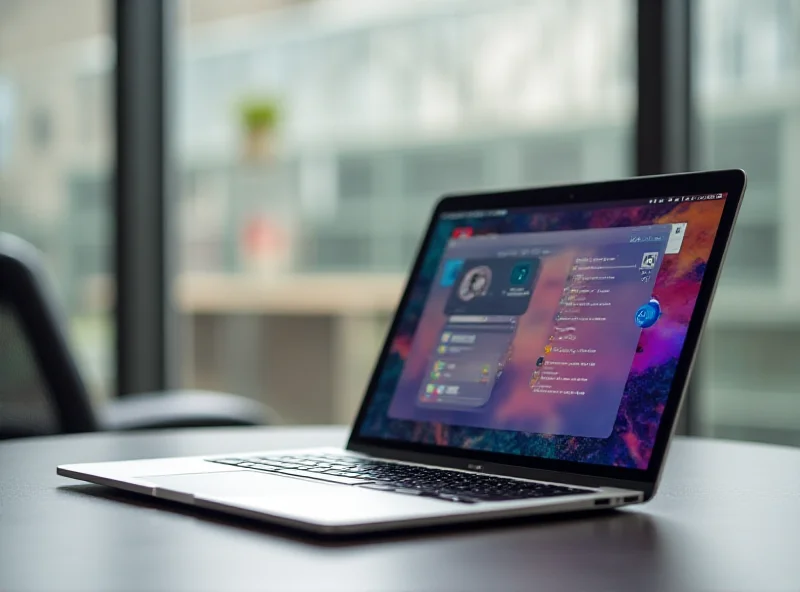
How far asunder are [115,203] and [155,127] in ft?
0.69

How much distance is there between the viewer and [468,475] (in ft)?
2.49

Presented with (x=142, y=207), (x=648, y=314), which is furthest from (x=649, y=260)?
(x=142, y=207)

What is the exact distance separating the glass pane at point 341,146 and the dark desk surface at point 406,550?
5.03 feet

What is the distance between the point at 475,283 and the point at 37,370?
104 centimetres

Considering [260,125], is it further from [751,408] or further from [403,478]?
[403,478]

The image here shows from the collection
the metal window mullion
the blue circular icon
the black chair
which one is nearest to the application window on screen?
the blue circular icon

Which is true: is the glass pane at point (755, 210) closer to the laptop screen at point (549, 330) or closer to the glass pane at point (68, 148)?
the laptop screen at point (549, 330)

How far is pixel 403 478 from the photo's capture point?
0.74m

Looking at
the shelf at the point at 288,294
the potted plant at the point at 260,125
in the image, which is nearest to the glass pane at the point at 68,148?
the shelf at the point at 288,294

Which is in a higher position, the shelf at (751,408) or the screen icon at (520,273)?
the screen icon at (520,273)

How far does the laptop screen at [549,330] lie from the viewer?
28.1 inches

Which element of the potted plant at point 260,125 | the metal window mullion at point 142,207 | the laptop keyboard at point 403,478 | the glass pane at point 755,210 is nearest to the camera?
the laptop keyboard at point 403,478

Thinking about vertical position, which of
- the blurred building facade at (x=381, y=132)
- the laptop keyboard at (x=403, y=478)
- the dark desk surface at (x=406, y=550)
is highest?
the blurred building facade at (x=381, y=132)

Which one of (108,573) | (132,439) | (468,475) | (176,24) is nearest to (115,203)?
(176,24)
